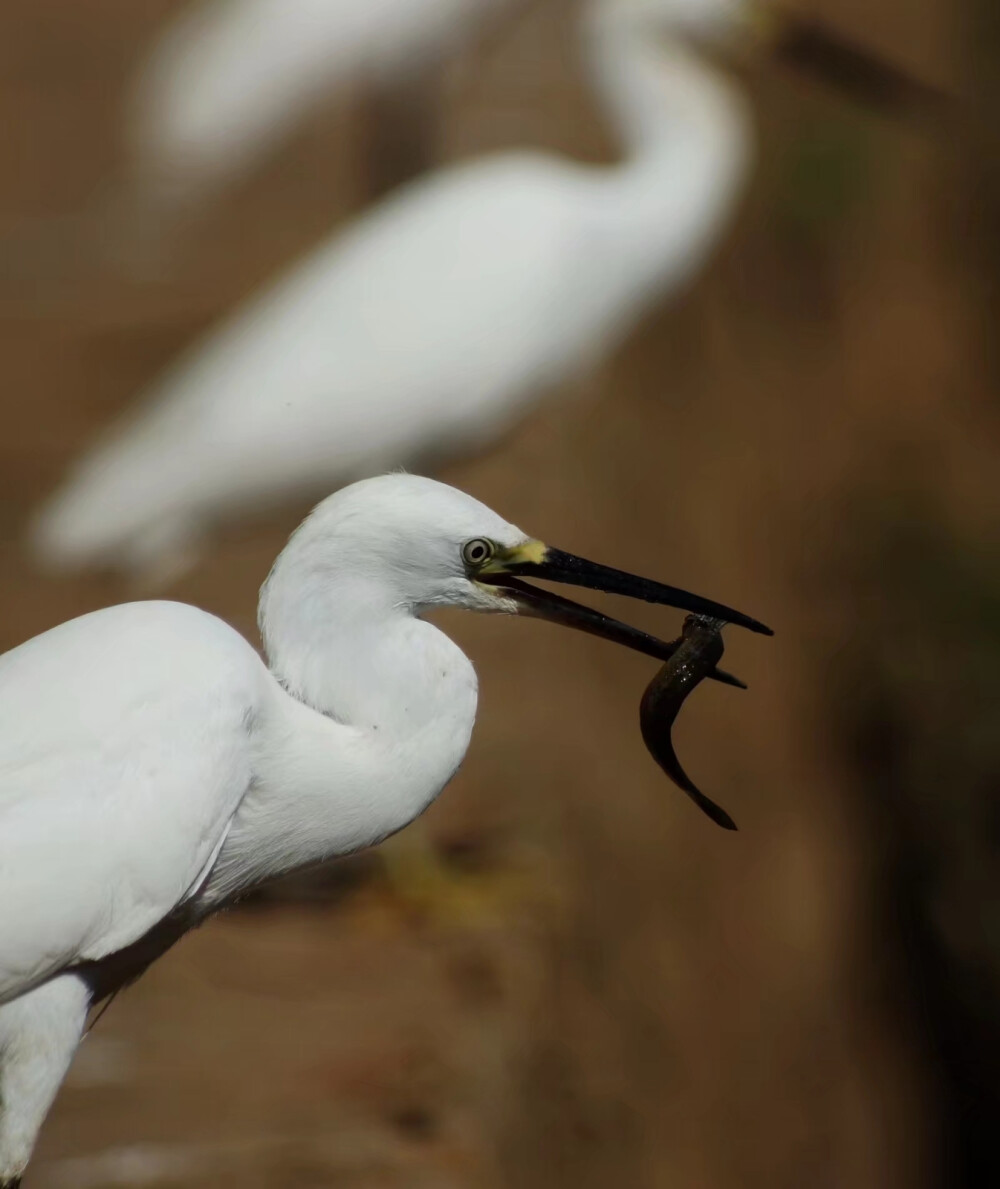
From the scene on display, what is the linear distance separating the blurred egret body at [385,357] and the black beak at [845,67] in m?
1.13

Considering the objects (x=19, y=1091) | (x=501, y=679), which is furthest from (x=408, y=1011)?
(x=19, y=1091)

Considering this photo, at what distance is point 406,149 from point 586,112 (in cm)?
184

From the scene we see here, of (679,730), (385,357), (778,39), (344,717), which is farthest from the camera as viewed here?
(679,730)

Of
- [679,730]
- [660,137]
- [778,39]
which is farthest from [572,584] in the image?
[679,730]

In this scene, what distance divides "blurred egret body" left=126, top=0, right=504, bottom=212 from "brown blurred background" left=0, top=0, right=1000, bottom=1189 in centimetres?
36

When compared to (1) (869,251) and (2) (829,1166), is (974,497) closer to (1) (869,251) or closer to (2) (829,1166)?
(1) (869,251)

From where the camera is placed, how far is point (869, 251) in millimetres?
6848

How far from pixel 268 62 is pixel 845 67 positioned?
1598 mm

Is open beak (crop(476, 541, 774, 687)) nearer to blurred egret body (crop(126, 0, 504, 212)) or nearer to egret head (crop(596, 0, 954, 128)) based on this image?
egret head (crop(596, 0, 954, 128))

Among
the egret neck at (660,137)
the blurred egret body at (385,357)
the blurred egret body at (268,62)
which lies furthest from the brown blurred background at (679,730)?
the egret neck at (660,137)

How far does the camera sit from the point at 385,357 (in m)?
3.40

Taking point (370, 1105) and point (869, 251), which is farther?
point (869, 251)

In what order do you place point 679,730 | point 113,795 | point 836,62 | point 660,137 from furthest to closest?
1. point 679,730
2. point 836,62
3. point 660,137
4. point 113,795

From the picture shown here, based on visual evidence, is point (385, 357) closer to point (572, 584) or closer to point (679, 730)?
point (572, 584)
